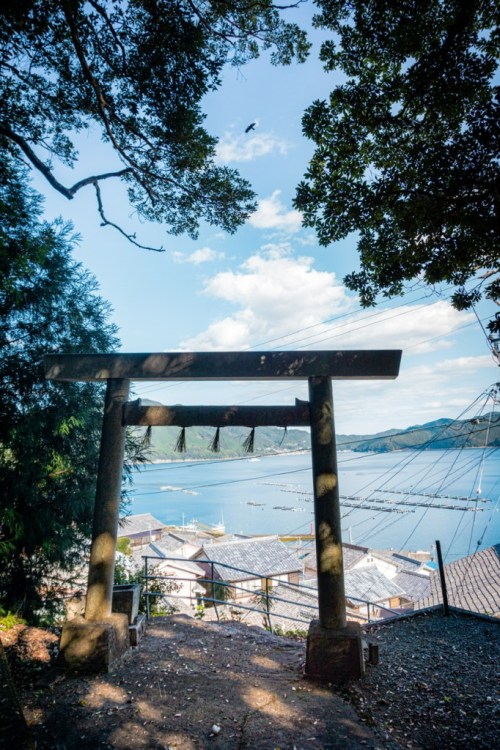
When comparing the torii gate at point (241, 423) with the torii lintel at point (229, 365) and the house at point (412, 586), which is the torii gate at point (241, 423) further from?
the house at point (412, 586)

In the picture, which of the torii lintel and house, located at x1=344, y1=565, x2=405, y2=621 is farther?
house, located at x1=344, y1=565, x2=405, y2=621

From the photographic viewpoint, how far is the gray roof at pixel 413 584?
22159mm

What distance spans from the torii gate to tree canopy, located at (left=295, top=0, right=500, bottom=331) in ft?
3.79

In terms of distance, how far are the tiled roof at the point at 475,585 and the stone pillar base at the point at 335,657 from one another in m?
12.9

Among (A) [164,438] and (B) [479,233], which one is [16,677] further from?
(A) [164,438]

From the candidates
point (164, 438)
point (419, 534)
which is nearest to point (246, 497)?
point (419, 534)

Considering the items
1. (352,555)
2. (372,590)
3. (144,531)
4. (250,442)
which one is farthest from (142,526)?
(250,442)

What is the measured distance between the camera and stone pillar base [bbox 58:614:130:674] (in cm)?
307

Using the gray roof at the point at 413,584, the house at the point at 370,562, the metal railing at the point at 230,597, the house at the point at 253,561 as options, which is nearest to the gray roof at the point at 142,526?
the metal railing at the point at 230,597

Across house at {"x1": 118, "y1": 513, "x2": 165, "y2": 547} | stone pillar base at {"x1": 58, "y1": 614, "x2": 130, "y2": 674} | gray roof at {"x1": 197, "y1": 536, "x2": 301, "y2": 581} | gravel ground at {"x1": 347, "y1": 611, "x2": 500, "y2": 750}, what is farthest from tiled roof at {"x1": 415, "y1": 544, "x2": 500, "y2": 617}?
house at {"x1": 118, "y1": 513, "x2": 165, "y2": 547}

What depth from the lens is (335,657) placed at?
3.01 metres

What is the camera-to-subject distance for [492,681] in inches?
130

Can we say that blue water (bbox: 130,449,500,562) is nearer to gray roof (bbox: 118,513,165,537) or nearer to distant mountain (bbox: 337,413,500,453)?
gray roof (bbox: 118,513,165,537)

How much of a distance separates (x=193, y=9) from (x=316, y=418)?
435 centimetres
